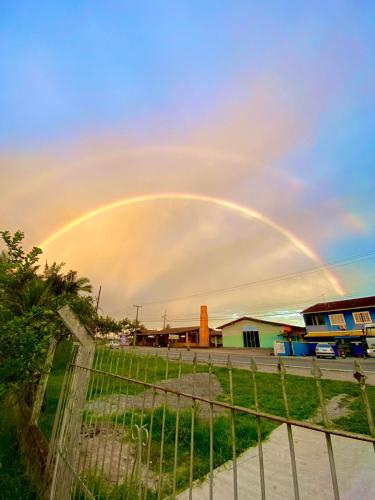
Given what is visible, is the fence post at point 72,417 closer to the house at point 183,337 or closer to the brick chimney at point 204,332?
the brick chimney at point 204,332

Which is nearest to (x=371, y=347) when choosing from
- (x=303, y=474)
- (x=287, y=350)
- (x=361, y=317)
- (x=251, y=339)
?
(x=361, y=317)

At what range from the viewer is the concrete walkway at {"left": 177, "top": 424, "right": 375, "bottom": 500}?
10.3ft

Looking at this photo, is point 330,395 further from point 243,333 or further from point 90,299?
point 243,333

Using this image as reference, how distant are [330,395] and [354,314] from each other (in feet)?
80.3

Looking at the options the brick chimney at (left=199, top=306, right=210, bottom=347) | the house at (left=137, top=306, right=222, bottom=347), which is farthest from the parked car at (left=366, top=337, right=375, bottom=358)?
the brick chimney at (left=199, top=306, right=210, bottom=347)

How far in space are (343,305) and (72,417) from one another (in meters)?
33.2

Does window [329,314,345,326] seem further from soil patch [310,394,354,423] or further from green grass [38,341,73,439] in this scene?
green grass [38,341,73,439]

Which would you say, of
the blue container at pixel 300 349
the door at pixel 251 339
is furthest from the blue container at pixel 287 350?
the door at pixel 251 339

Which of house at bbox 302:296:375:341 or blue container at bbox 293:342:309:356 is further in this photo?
house at bbox 302:296:375:341

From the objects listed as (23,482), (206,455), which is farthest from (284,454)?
(23,482)

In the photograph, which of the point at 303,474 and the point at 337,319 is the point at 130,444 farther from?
the point at 337,319

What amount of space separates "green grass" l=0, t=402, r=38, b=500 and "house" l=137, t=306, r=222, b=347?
33.8 metres

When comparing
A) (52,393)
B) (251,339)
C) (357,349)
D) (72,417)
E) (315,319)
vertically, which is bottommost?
(52,393)

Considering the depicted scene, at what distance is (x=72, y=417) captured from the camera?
3326 mm
